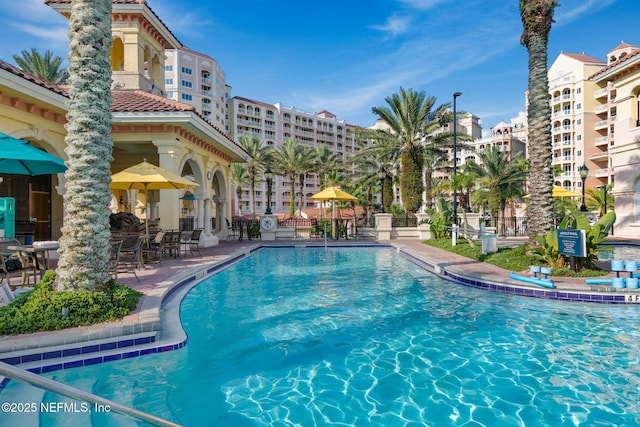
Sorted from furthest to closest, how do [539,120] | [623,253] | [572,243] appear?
[623,253] → [539,120] → [572,243]

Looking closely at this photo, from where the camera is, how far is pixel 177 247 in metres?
13.3

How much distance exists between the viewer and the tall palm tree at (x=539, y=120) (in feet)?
37.5

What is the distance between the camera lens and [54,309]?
18.2 feet

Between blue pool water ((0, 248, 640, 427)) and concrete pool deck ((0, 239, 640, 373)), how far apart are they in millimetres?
299

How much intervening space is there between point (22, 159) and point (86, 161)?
1.80 m

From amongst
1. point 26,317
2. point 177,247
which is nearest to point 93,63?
point 26,317

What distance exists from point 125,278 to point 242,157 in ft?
48.8

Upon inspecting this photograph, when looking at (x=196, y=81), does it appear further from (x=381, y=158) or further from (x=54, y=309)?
(x=54, y=309)

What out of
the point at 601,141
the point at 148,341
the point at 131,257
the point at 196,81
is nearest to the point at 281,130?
the point at 196,81

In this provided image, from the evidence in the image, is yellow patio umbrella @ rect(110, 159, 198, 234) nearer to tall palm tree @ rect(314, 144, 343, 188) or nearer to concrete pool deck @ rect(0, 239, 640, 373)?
concrete pool deck @ rect(0, 239, 640, 373)

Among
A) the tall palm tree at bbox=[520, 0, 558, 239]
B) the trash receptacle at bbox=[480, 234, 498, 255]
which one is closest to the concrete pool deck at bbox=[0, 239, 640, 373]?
the trash receptacle at bbox=[480, 234, 498, 255]

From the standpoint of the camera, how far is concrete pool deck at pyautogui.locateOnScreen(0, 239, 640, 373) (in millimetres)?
4922

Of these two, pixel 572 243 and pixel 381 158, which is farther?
pixel 381 158

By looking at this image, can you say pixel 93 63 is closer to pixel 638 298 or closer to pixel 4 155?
pixel 4 155
